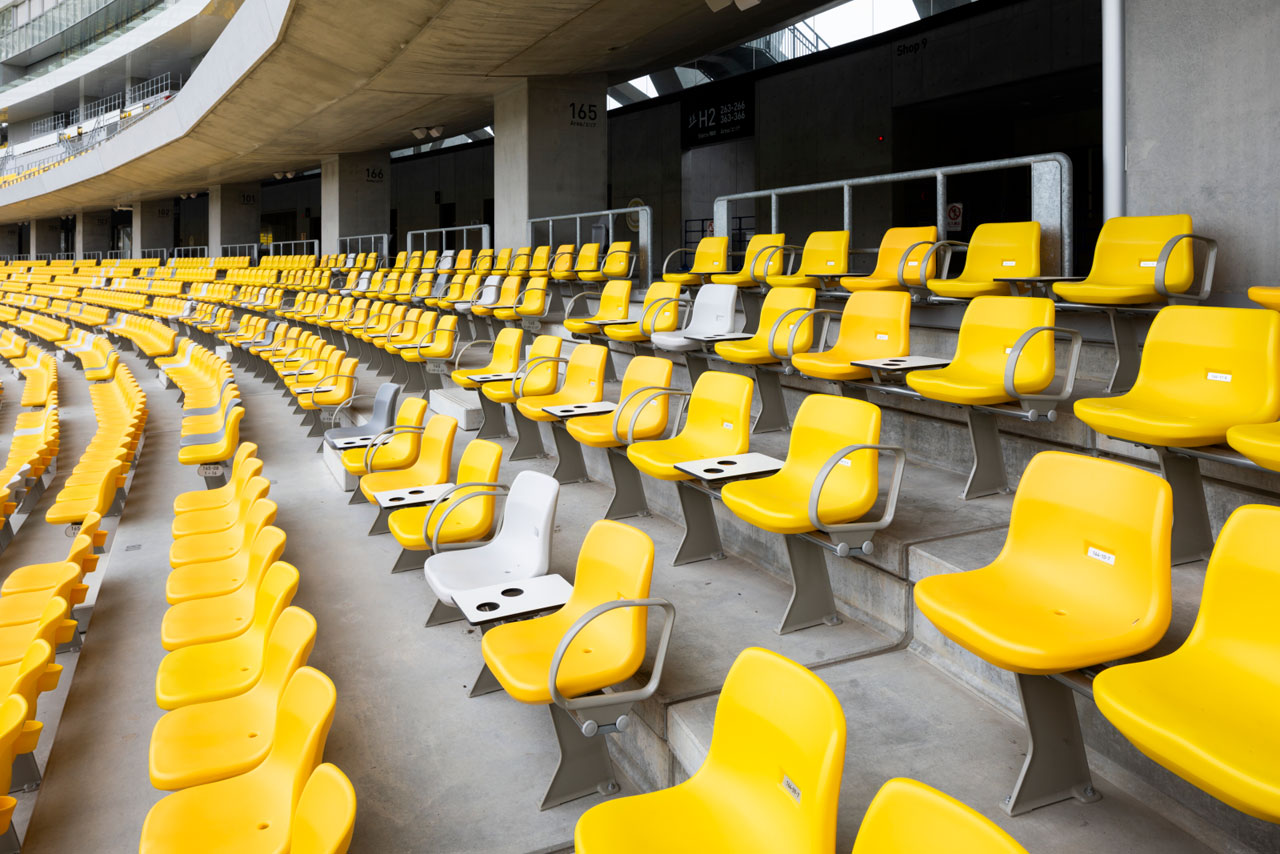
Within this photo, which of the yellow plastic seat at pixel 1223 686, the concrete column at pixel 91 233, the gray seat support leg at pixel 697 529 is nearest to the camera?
the yellow plastic seat at pixel 1223 686

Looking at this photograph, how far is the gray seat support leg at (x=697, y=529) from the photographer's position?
376 centimetres

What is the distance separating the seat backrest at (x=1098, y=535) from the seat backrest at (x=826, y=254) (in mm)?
3754

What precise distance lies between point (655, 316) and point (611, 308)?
0.98 m

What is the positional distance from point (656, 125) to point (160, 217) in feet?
71.1

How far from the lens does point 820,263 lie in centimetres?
621

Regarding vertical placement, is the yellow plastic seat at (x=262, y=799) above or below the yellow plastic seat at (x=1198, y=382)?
below

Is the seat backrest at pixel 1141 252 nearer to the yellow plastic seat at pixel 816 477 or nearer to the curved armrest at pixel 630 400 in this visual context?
the yellow plastic seat at pixel 816 477

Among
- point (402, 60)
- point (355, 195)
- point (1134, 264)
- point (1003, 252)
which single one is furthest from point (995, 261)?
point (355, 195)

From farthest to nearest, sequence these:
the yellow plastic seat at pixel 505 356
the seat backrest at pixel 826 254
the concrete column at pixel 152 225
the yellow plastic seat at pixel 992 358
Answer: the concrete column at pixel 152 225 → the yellow plastic seat at pixel 505 356 → the seat backrest at pixel 826 254 → the yellow plastic seat at pixel 992 358

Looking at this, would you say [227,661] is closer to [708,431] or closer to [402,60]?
[708,431]

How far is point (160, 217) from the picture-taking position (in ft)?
99.5

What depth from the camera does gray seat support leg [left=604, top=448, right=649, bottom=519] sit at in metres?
4.41

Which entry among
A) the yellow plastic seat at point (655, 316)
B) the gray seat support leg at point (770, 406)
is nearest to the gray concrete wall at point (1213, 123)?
the gray seat support leg at point (770, 406)

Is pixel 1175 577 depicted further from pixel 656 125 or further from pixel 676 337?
pixel 656 125
